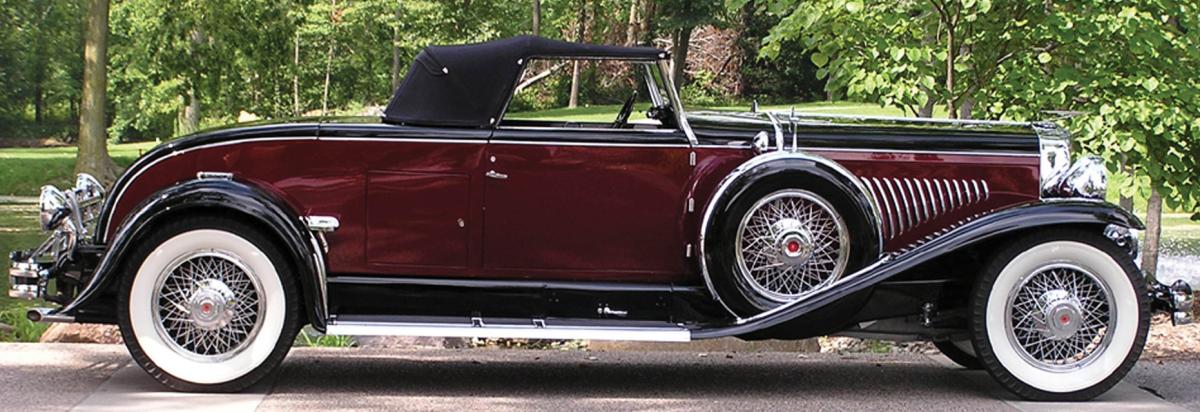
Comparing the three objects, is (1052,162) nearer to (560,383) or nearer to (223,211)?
(560,383)

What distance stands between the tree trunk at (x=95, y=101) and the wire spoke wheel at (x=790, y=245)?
19.2 meters

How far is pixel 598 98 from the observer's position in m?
6.44

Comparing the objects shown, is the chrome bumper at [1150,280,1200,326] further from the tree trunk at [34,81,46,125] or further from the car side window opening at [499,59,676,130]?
the tree trunk at [34,81,46,125]

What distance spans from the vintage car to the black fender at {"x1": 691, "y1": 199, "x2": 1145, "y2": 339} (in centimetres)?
1

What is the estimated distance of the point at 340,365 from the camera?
6359 mm

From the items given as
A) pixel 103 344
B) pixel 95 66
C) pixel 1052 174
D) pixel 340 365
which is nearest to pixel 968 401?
pixel 1052 174

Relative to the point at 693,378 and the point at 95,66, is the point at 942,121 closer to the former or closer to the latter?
the point at 693,378

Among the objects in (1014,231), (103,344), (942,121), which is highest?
(942,121)

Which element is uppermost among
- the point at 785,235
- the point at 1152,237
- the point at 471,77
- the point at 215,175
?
the point at 471,77

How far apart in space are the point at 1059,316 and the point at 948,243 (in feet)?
1.98

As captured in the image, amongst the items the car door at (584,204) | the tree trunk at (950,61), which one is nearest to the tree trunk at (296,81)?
the tree trunk at (950,61)

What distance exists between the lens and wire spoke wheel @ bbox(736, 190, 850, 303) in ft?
18.3

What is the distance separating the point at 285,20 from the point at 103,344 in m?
19.9

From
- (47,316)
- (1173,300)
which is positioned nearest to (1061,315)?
(1173,300)
